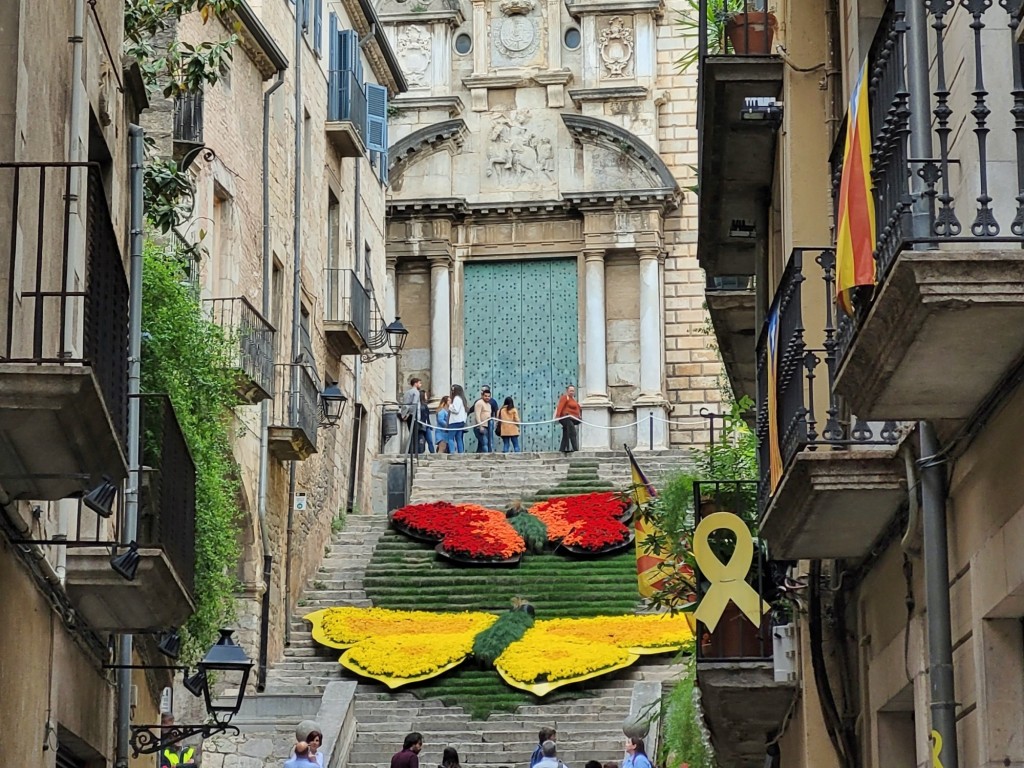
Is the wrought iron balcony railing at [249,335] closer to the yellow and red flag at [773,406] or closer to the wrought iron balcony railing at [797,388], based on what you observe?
the wrought iron balcony railing at [797,388]

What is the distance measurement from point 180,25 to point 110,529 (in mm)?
13250

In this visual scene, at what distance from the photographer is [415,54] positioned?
4709 cm

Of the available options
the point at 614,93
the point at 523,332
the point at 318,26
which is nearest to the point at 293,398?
the point at 318,26

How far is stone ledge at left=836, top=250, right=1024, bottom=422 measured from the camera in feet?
25.2

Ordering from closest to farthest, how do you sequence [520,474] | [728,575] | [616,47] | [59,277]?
[59,277] → [728,575] → [520,474] → [616,47]

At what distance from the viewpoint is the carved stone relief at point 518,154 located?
4628 cm

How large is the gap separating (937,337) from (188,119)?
19.2 metres

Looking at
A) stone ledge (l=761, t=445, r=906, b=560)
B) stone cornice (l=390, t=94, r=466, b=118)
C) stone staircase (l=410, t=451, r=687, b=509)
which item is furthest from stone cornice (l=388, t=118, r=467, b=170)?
stone ledge (l=761, t=445, r=906, b=560)

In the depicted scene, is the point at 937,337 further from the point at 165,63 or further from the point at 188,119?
the point at 188,119

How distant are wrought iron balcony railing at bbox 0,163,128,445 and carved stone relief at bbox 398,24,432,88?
35.0 meters

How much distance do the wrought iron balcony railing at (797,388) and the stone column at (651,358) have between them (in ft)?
97.0

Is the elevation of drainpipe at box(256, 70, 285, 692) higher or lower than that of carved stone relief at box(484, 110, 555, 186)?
lower

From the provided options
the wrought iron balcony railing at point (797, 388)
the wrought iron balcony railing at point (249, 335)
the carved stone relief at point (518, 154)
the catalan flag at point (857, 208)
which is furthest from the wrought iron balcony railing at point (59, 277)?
the carved stone relief at point (518, 154)

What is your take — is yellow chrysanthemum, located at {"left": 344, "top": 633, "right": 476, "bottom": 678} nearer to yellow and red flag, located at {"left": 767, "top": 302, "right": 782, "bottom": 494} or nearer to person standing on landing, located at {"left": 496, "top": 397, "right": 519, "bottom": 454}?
person standing on landing, located at {"left": 496, "top": 397, "right": 519, "bottom": 454}
